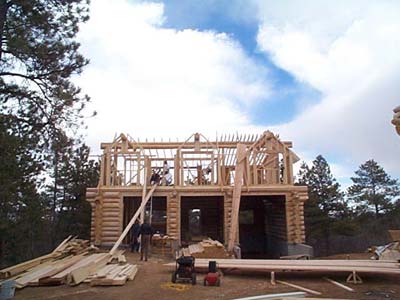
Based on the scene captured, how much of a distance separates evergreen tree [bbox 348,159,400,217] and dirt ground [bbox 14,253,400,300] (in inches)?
1064

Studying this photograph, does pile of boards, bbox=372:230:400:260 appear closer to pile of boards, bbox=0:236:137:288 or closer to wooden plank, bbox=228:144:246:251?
wooden plank, bbox=228:144:246:251

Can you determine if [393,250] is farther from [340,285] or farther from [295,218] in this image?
[295,218]

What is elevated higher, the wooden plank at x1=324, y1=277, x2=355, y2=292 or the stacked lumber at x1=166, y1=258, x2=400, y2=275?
the stacked lumber at x1=166, y1=258, x2=400, y2=275

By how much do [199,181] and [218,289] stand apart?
11.2 metres

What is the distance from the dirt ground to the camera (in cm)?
847

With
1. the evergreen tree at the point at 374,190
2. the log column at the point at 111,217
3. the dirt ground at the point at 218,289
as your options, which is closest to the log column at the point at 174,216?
the log column at the point at 111,217

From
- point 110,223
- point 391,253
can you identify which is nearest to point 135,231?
point 110,223

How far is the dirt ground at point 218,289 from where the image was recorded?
27.8 ft

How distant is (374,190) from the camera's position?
3603 centimetres

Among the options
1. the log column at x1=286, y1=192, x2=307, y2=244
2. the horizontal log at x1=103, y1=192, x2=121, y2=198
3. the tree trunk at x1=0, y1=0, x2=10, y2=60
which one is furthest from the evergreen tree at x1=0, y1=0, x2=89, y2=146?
the log column at x1=286, y1=192, x2=307, y2=244

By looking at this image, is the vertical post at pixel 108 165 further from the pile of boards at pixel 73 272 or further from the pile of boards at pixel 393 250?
the pile of boards at pixel 393 250

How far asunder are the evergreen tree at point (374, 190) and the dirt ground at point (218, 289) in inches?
1064

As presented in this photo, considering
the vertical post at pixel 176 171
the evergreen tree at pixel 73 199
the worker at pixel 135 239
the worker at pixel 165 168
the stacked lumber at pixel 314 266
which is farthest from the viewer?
the evergreen tree at pixel 73 199

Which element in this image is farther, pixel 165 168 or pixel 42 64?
pixel 165 168
